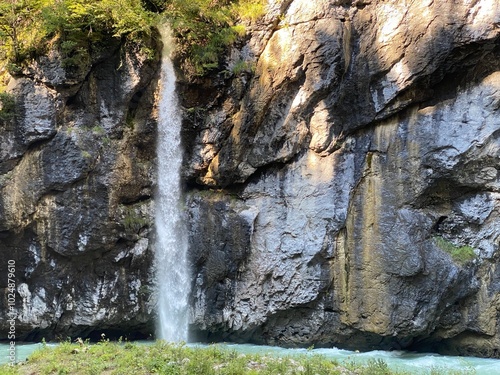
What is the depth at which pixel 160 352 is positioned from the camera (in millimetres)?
9227

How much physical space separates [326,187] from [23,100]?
7955mm

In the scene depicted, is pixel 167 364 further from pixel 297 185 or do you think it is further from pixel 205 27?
pixel 205 27

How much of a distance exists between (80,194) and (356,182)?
23.1 feet

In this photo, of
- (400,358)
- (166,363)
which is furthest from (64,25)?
(400,358)

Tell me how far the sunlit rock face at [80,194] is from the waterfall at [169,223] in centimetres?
30

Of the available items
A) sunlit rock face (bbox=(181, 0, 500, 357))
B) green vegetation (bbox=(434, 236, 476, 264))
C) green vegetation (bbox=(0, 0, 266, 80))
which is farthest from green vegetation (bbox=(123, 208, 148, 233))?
green vegetation (bbox=(434, 236, 476, 264))

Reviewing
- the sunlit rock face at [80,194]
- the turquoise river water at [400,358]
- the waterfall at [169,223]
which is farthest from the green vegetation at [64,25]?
the turquoise river water at [400,358]

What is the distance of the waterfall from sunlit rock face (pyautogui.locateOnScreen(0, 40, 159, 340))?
297 mm

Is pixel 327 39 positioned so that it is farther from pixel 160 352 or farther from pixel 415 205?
pixel 160 352

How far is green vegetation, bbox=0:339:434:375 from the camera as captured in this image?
26.3 feet

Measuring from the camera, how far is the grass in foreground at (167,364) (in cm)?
801

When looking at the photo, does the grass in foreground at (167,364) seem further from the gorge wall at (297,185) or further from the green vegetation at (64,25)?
the green vegetation at (64,25)

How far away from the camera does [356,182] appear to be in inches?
506

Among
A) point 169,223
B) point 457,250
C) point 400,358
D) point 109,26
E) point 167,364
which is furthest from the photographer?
point 169,223
